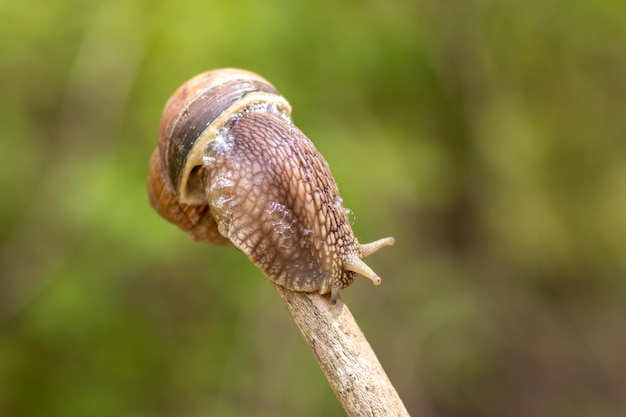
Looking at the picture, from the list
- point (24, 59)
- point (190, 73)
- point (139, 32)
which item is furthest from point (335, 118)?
point (24, 59)

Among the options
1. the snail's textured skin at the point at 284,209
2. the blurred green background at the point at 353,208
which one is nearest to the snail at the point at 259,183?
the snail's textured skin at the point at 284,209

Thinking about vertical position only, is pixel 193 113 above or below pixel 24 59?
above

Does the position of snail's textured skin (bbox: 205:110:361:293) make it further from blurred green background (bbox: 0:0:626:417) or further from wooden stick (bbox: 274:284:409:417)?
blurred green background (bbox: 0:0:626:417)

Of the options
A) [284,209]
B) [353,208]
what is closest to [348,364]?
[284,209]

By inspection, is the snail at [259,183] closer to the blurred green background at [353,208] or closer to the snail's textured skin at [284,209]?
the snail's textured skin at [284,209]

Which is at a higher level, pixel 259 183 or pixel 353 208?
pixel 259 183

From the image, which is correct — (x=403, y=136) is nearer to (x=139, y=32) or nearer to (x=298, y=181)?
(x=139, y=32)

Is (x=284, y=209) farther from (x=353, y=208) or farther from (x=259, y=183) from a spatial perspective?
(x=353, y=208)
